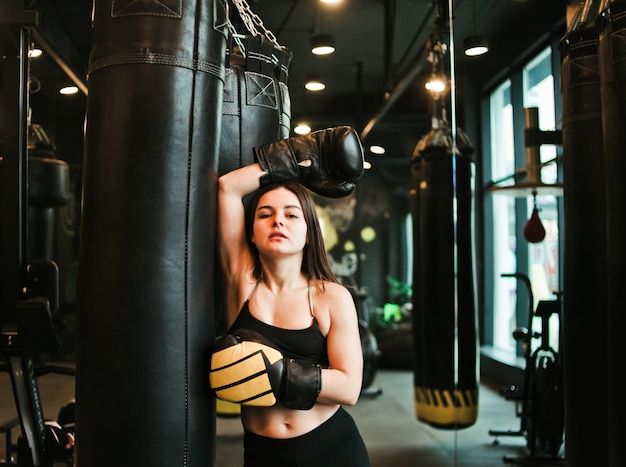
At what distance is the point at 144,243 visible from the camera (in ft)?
5.04

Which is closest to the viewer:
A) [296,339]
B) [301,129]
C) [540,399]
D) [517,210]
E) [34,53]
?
[296,339]

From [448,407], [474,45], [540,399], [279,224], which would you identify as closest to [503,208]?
[474,45]

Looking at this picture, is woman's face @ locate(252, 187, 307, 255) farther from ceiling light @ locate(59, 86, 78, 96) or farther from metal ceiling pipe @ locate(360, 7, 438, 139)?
ceiling light @ locate(59, 86, 78, 96)

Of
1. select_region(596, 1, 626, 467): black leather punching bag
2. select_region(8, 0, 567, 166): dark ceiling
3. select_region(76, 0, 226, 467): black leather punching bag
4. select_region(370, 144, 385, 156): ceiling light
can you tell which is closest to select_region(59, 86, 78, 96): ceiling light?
select_region(8, 0, 567, 166): dark ceiling

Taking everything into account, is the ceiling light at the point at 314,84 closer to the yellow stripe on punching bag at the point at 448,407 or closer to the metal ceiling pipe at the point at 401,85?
the metal ceiling pipe at the point at 401,85

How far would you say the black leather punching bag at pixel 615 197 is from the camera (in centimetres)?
213

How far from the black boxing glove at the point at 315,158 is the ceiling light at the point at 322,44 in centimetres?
94

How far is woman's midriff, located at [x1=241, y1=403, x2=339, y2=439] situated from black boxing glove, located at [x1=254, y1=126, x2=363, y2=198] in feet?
2.01

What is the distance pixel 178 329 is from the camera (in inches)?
61.5

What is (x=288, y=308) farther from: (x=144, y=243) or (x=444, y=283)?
(x=444, y=283)

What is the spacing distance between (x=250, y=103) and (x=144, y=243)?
0.71 metres

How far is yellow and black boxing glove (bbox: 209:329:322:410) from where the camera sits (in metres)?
1.54

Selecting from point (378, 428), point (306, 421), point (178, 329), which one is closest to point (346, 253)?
point (378, 428)

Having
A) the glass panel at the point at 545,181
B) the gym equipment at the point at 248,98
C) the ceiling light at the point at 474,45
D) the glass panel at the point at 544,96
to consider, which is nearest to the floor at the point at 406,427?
the glass panel at the point at 545,181
